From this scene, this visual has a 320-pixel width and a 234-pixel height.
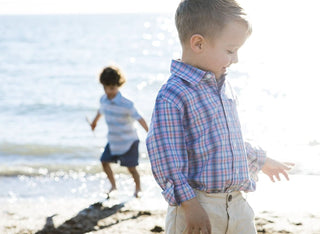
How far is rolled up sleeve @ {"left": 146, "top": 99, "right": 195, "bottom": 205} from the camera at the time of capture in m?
2.09

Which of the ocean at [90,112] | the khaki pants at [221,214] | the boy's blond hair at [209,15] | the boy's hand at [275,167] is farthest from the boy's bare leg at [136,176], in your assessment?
the boy's blond hair at [209,15]

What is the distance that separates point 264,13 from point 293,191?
40.2 meters

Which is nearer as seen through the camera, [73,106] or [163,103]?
[163,103]

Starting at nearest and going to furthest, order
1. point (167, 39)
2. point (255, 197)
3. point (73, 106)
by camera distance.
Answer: point (255, 197) < point (73, 106) < point (167, 39)

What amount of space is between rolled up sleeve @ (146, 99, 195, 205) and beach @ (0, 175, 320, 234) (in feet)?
7.44

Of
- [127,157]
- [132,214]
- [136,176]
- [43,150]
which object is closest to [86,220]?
[132,214]

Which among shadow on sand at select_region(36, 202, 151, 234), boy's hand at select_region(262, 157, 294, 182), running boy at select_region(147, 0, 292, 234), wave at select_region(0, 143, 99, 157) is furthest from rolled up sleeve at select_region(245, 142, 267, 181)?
wave at select_region(0, 143, 99, 157)

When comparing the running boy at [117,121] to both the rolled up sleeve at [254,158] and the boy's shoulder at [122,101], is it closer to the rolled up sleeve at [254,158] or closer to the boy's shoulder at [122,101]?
the boy's shoulder at [122,101]

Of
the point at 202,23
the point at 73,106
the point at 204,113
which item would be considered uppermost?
the point at 202,23

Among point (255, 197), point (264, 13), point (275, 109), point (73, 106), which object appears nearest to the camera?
point (255, 197)

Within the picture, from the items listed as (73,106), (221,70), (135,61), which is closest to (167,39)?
(135,61)

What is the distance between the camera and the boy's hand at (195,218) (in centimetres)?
208

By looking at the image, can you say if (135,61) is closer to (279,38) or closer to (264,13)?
(279,38)

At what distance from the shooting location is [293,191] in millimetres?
5742
